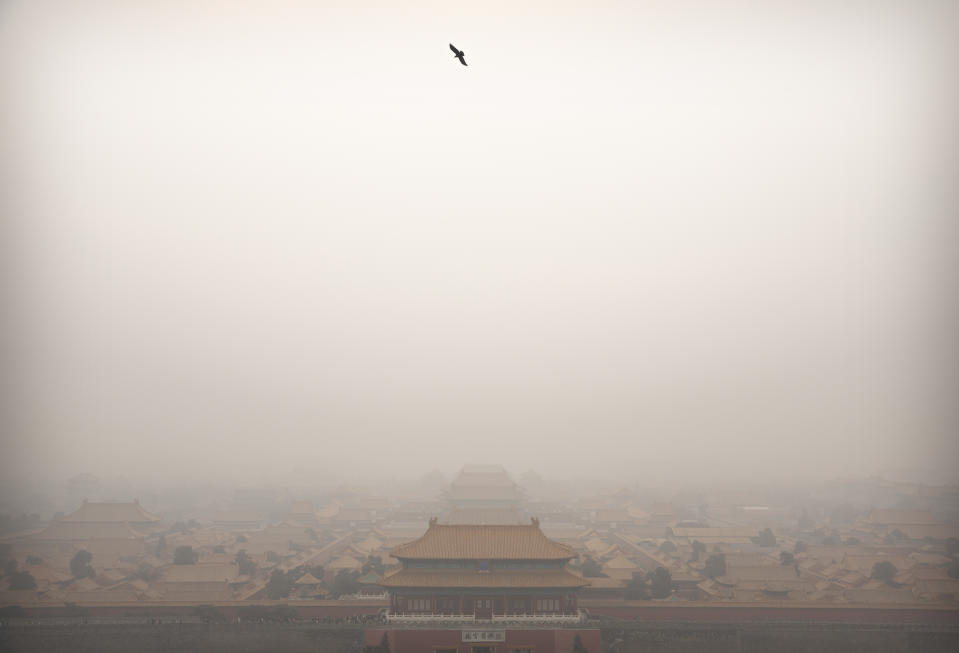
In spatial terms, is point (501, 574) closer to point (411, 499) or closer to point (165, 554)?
point (165, 554)

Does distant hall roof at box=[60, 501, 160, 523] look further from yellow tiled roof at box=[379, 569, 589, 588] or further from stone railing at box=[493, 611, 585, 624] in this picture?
stone railing at box=[493, 611, 585, 624]

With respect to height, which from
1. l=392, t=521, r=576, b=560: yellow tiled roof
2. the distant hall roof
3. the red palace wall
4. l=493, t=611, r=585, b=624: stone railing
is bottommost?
the red palace wall

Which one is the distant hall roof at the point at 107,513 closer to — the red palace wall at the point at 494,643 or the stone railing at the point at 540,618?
the red palace wall at the point at 494,643

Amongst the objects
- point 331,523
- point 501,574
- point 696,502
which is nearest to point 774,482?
point 696,502

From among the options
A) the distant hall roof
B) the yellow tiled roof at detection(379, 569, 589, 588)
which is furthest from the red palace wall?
the distant hall roof

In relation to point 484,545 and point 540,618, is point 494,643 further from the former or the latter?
point 484,545

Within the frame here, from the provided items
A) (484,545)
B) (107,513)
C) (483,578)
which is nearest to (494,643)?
(483,578)
